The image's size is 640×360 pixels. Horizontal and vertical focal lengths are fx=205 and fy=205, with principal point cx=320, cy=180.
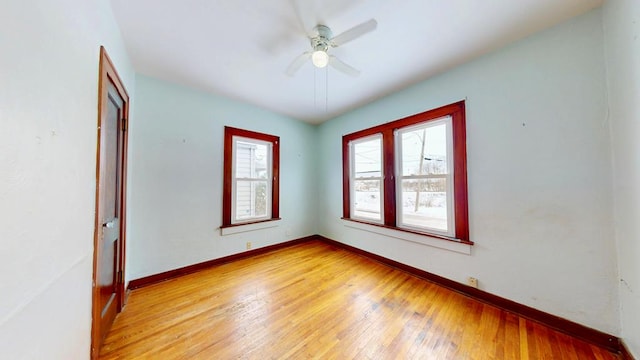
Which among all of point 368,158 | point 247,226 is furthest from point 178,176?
point 368,158

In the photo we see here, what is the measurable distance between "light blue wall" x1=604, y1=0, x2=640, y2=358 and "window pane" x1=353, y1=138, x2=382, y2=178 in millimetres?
2110

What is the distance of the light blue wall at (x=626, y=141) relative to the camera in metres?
1.28

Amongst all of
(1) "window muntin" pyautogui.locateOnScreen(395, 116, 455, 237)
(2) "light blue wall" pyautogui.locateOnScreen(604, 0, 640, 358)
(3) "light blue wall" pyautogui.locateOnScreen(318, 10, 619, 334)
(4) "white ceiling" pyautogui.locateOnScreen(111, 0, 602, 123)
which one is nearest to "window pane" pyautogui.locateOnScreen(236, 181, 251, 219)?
(4) "white ceiling" pyautogui.locateOnScreen(111, 0, 602, 123)

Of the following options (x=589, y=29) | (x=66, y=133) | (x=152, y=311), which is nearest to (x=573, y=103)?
(x=589, y=29)

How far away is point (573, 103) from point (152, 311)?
4097mm

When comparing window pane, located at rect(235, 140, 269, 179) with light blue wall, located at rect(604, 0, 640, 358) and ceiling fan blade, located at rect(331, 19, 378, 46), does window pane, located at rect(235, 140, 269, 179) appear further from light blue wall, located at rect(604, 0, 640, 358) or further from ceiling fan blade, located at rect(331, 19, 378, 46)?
light blue wall, located at rect(604, 0, 640, 358)

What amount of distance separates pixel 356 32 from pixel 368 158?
2072 millimetres

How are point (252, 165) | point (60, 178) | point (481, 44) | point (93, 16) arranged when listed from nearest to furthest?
point (60, 178) → point (93, 16) → point (481, 44) → point (252, 165)

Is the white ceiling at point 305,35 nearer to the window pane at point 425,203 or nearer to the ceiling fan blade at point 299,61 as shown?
the ceiling fan blade at point 299,61

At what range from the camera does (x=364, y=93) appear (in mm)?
2975

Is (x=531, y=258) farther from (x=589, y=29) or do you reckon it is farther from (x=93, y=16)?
(x=93, y=16)

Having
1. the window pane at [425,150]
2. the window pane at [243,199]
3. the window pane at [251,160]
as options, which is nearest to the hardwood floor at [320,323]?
the window pane at [243,199]

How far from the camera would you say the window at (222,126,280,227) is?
10.2ft

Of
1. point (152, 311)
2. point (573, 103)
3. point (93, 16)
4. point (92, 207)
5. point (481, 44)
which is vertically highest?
point (481, 44)
